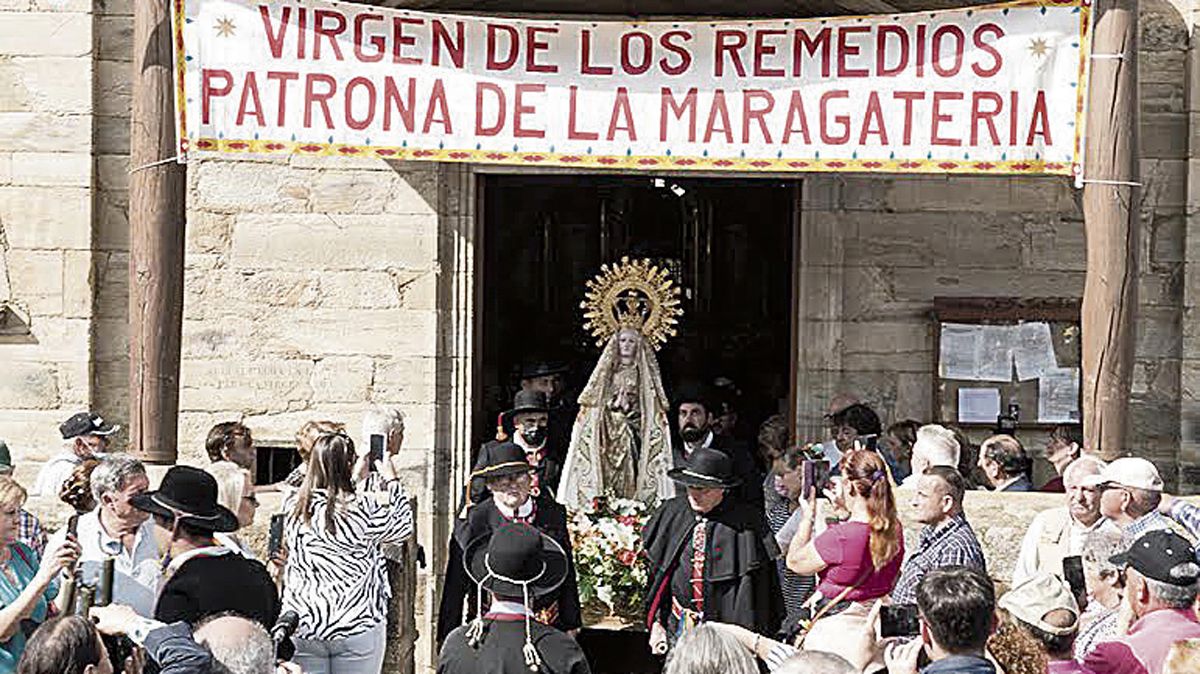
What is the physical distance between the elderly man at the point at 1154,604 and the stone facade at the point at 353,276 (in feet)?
18.6

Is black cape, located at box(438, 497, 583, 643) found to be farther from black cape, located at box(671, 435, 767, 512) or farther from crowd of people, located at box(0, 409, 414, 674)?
black cape, located at box(671, 435, 767, 512)

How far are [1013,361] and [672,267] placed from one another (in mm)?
4533

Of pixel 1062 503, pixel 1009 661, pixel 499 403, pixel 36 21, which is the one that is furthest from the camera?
pixel 499 403

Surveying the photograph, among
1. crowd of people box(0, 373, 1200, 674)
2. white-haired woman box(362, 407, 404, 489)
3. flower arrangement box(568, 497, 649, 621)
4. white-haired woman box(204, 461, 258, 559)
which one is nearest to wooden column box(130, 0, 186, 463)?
crowd of people box(0, 373, 1200, 674)

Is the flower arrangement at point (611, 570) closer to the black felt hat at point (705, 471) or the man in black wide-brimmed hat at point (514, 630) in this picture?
the black felt hat at point (705, 471)

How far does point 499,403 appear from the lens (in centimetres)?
1380

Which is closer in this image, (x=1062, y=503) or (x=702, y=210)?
(x=1062, y=503)

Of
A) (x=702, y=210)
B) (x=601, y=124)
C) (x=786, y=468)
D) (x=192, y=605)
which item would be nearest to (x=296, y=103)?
(x=601, y=124)

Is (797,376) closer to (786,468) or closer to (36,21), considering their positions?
(786,468)

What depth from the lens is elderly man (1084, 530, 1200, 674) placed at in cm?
538

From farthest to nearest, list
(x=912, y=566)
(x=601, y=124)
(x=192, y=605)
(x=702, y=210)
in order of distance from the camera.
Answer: (x=702, y=210) < (x=601, y=124) < (x=912, y=566) < (x=192, y=605)

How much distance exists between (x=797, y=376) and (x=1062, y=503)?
300 centimetres

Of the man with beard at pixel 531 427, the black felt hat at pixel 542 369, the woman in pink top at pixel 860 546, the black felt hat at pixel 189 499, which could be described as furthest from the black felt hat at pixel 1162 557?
the black felt hat at pixel 542 369

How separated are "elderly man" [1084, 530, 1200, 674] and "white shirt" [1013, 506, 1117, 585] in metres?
1.80
